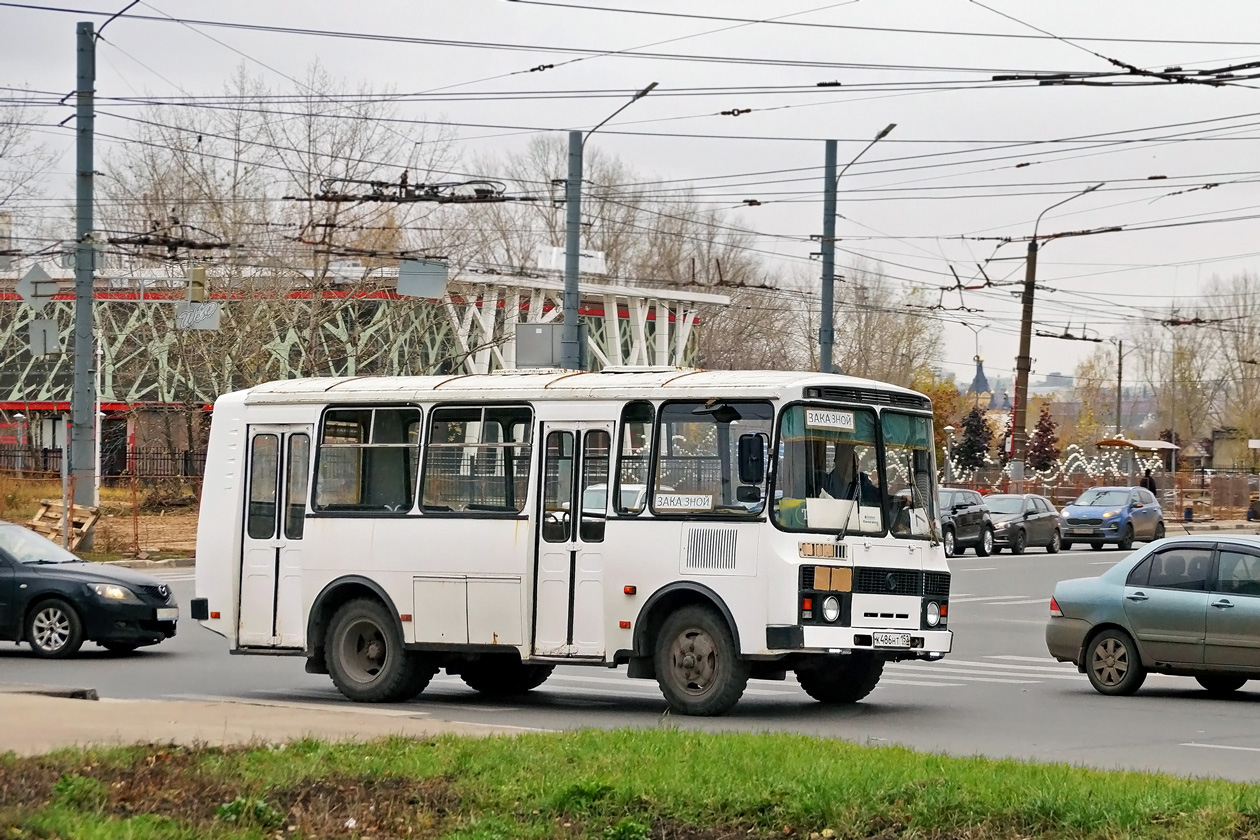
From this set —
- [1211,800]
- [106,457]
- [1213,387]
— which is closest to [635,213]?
[106,457]

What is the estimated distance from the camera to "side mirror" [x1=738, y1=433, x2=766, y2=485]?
13.9 metres

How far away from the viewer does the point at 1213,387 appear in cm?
11900

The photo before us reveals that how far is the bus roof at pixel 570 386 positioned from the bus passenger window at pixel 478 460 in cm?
18

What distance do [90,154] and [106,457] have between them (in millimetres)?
31263

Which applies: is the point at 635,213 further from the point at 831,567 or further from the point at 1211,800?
the point at 1211,800

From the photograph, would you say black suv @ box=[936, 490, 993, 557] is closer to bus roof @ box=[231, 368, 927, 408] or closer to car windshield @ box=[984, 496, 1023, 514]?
car windshield @ box=[984, 496, 1023, 514]

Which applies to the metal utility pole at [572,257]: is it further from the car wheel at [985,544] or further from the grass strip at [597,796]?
the grass strip at [597,796]

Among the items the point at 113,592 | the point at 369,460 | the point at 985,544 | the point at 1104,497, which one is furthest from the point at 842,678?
the point at 1104,497

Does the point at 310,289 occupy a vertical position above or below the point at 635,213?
below

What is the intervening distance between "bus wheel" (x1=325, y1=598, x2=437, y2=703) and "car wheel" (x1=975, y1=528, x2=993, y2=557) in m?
29.4

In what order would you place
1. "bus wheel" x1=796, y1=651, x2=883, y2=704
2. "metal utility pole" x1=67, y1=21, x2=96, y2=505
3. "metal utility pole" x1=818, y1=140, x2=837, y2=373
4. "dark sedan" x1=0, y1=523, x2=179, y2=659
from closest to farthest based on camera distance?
1. "bus wheel" x1=796, y1=651, x2=883, y2=704
2. "dark sedan" x1=0, y1=523, x2=179, y2=659
3. "metal utility pole" x1=67, y1=21, x2=96, y2=505
4. "metal utility pole" x1=818, y1=140, x2=837, y2=373

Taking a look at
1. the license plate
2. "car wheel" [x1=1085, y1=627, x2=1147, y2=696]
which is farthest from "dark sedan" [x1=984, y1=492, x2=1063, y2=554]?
the license plate

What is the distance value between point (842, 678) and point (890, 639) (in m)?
1.37

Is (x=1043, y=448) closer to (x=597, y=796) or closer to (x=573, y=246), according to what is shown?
(x=573, y=246)
